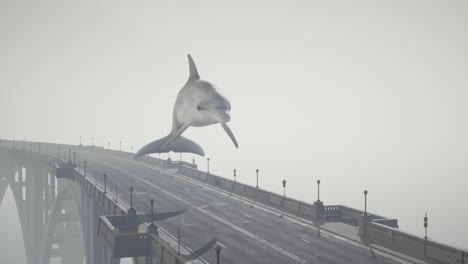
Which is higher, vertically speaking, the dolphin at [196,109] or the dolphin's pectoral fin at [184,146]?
the dolphin at [196,109]

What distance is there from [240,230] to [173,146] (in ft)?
66.0

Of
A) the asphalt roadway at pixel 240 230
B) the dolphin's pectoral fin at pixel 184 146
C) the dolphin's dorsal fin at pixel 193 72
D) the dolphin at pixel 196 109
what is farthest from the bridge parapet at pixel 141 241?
the dolphin's dorsal fin at pixel 193 72

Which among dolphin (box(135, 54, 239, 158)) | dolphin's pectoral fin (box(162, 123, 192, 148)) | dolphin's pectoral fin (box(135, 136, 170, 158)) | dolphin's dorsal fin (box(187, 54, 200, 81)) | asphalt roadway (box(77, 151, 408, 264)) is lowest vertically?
asphalt roadway (box(77, 151, 408, 264))

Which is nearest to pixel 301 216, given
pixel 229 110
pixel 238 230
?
pixel 238 230

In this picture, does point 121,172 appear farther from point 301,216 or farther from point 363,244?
point 363,244

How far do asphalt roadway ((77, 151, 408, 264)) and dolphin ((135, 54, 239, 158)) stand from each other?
7195 mm

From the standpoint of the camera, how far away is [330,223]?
42969 mm

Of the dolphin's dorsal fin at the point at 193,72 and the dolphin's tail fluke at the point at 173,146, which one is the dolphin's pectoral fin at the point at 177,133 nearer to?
the dolphin's tail fluke at the point at 173,146

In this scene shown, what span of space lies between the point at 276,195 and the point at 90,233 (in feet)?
84.6

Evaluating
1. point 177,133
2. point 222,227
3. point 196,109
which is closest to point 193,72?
point 177,133

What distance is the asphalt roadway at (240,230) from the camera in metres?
31.9

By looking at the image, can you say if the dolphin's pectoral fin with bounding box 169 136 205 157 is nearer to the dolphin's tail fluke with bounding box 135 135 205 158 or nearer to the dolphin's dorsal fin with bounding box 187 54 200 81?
the dolphin's tail fluke with bounding box 135 135 205 158

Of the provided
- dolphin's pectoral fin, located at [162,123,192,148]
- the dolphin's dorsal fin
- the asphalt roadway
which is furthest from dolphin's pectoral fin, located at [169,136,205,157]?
the dolphin's dorsal fin

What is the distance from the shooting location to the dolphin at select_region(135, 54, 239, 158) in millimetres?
39938
